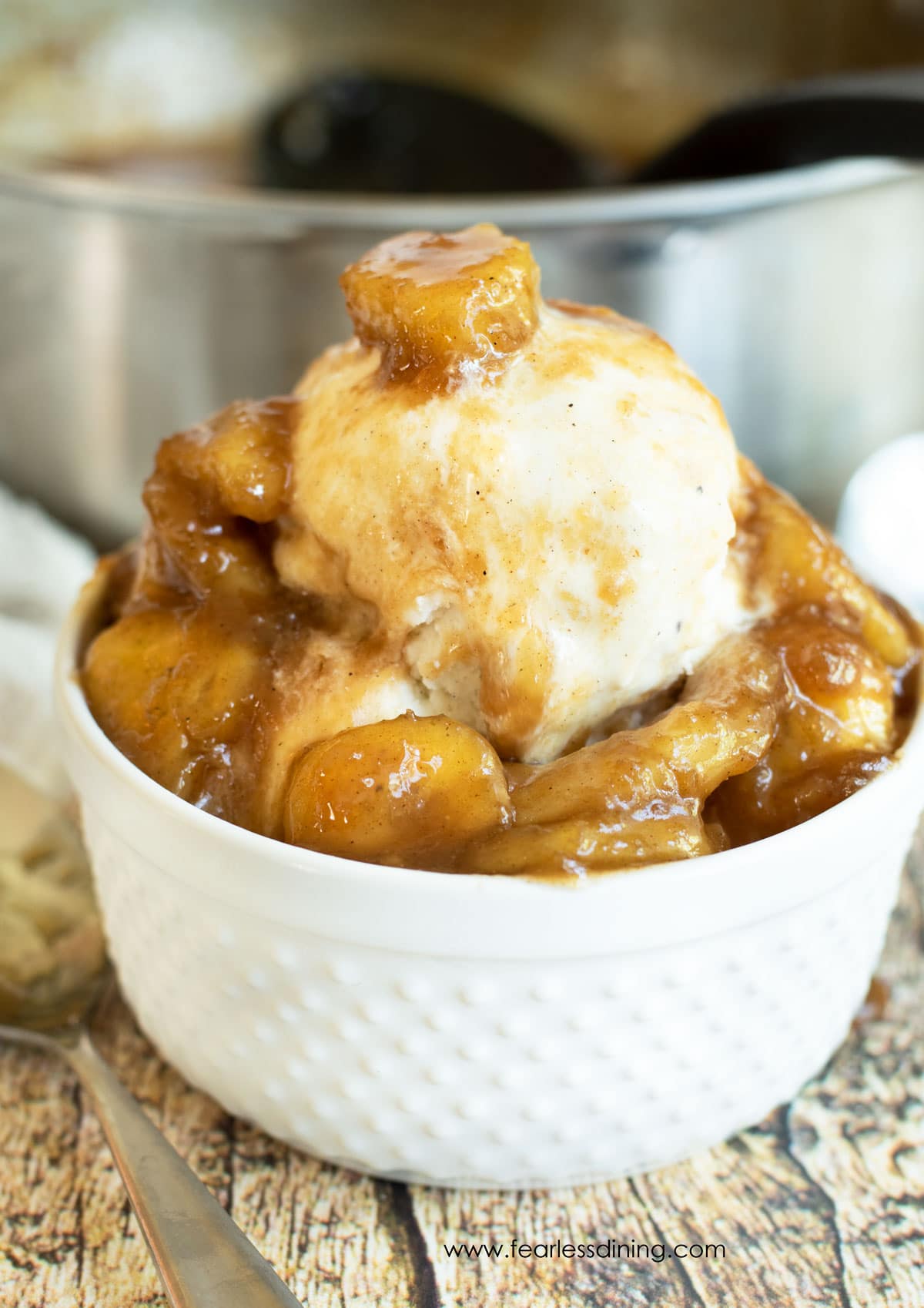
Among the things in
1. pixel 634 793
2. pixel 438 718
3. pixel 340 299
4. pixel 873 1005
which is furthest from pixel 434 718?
pixel 340 299

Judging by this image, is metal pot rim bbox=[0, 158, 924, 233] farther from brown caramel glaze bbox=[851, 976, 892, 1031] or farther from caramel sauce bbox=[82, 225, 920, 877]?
brown caramel glaze bbox=[851, 976, 892, 1031]

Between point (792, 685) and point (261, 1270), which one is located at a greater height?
point (792, 685)

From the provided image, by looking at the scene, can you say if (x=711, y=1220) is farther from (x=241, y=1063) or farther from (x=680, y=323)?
(x=680, y=323)

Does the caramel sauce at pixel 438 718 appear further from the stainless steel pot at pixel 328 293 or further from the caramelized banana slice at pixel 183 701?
the stainless steel pot at pixel 328 293

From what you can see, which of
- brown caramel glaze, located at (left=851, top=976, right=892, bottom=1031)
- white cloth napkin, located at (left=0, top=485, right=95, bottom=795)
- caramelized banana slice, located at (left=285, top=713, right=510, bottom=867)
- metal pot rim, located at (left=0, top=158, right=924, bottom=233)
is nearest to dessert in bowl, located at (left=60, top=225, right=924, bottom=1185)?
caramelized banana slice, located at (left=285, top=713, right=510, bottom=867)

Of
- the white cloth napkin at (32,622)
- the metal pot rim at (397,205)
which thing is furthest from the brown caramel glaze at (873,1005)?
the metal pot rim at (397,205)

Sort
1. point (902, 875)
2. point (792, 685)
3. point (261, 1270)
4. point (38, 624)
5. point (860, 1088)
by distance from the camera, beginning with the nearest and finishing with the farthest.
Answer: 1. point (261, 1270)
2. point (792, 685)
3. point (860, 1088)
4. point (902, 875)
5. point (38, 624)

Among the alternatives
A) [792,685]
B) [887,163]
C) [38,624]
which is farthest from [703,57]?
[792,685]
